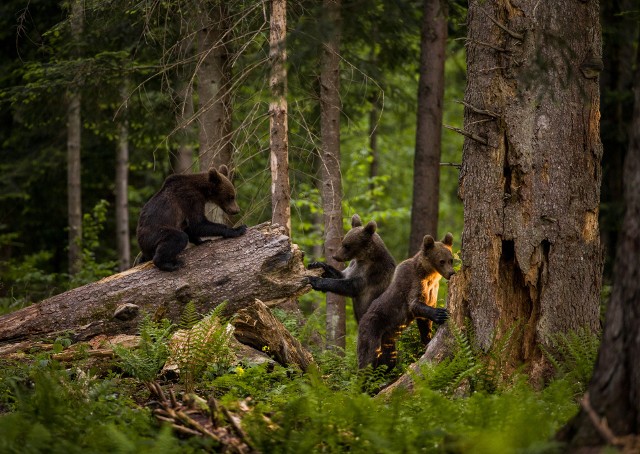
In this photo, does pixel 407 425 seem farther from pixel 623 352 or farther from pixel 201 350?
pixel 201 350

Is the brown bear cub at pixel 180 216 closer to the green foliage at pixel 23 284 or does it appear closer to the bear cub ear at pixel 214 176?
the bear cub ear at pixel 214 176

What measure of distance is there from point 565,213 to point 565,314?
1.07 metres

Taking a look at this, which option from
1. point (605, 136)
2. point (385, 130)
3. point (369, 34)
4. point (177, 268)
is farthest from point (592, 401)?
point (385, 130)

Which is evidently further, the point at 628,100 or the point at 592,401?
the point at 628,100

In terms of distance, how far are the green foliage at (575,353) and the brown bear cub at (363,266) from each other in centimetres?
462

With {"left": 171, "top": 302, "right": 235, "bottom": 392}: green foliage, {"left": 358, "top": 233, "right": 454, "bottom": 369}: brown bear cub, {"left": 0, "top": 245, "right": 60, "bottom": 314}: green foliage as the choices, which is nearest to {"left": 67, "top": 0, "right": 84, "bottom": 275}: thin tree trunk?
{"left": 0, "top": 245, "right": 60, "bottom": 314}: green foliage

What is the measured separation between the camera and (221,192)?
1202cm

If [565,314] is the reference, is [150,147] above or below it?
above

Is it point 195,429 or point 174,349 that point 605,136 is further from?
point 195,429

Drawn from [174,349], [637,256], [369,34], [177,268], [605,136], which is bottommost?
[174,349]

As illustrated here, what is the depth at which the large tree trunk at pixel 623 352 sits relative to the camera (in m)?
4.52

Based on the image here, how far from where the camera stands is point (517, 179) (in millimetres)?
8148

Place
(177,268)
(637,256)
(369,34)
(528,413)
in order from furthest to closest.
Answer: (369,34)
(177,268)
(528,413)
(637,256)

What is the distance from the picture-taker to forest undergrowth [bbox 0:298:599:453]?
498 centimetres
